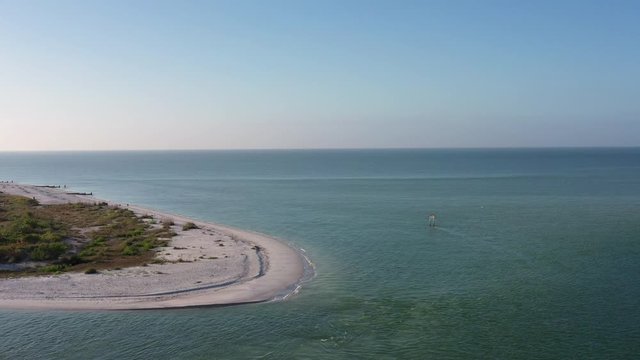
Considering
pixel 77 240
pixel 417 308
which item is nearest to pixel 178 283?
pixel 417 308

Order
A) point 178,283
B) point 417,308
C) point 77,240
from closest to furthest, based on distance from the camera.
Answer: point 417,308 < point 178,283 < point 77,240

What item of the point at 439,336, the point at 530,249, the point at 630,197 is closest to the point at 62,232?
the point at 439,336

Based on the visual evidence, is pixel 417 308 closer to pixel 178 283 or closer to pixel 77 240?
pixel 178 283

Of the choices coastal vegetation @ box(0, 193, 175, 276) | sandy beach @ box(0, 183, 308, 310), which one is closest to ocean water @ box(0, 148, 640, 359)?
sandy beach @ box(0, 183, 308, 310)

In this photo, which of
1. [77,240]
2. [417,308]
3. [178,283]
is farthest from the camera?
[77,240]

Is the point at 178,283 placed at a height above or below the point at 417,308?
above

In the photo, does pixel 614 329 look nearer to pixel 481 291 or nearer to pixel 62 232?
pixel 481 291
